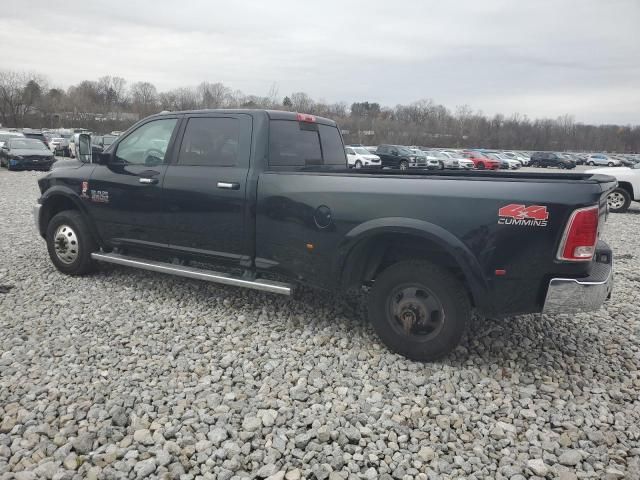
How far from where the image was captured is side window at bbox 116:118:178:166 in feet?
16.4

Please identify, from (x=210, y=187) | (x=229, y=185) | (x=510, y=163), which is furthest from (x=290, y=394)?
(x=510, y=163)

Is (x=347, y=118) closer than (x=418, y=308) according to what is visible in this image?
No

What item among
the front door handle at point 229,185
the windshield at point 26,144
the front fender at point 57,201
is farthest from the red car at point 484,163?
the front door handle at point 229,185

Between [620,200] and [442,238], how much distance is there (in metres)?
12.2

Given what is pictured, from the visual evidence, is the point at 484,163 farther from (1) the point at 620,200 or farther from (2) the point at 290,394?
(2) the point at 290,394

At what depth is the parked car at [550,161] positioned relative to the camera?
173 ft

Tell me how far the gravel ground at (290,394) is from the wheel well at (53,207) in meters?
1.07

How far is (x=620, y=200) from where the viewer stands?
13086mm

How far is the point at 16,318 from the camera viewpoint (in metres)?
4.48

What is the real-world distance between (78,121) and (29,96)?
9.67 metres

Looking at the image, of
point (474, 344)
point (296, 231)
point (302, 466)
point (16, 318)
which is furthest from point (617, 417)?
point (16, 318)

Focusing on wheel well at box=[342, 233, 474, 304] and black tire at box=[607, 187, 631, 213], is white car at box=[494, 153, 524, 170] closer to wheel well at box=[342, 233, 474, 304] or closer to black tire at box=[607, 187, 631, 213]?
black tire at box=[607, 187, 631, 213]

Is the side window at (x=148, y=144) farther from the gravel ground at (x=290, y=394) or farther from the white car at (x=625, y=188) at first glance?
the white car at (x=625, y=188)

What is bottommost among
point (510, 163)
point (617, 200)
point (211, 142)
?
point (617, 200)
